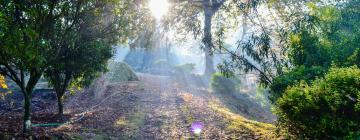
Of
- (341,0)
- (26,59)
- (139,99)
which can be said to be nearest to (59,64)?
(26,59)

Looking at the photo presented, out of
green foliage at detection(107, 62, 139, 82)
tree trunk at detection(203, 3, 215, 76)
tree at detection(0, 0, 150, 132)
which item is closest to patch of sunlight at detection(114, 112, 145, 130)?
tree at detection(0, 0, 150, 132)

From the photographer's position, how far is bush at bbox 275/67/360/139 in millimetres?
6785

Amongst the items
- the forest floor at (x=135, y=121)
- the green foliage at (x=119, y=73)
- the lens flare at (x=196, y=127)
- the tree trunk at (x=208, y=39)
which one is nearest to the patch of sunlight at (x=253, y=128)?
the forest floor at (x=135, y=121)

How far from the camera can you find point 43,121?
45.5 ft

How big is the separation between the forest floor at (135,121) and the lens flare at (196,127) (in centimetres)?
12

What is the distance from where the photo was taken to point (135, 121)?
47.9ft

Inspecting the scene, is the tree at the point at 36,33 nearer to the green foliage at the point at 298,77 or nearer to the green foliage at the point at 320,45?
the green foliage at the point at 298,77

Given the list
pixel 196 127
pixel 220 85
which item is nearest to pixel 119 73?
pixel 220 85

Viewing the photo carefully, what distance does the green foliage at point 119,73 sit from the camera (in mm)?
27172

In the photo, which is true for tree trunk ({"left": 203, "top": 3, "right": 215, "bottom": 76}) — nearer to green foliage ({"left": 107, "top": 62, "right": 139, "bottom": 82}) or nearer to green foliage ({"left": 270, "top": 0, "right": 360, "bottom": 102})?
green foliage ({"left": 270, "top": 0, "right": 360, "bottom": 102})

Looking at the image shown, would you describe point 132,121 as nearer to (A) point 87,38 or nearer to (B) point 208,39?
(A) point 87,38

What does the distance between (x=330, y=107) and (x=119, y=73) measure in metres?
22.6

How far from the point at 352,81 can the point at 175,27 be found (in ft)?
64.8

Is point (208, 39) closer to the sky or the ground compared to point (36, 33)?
closer to the sky
